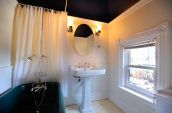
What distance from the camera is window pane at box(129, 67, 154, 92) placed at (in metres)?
1.94

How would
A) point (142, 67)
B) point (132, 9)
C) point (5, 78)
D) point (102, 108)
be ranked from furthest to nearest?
point (102, 108) → point (132, 9) → point (142, 67) → point (5, 78)

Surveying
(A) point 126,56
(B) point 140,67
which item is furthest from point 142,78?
(A) point 126,56

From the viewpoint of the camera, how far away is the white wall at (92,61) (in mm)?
2732

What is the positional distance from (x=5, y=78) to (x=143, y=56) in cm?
260

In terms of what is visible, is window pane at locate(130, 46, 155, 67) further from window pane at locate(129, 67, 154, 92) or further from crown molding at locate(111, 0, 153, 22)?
crown molding at locate(111, 0, 153, 22)

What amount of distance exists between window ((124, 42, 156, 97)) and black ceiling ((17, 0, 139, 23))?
102 cm

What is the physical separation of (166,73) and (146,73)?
523mm

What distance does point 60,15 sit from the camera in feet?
7.92

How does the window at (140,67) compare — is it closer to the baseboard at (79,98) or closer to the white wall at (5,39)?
the baseboard at (79,98)

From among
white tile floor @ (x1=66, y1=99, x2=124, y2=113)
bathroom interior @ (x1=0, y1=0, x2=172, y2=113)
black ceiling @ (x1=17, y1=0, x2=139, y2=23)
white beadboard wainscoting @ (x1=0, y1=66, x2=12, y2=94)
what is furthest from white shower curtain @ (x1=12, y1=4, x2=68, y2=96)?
white tile floor @ (x1=66, y1=99, x2=124, y2=113)

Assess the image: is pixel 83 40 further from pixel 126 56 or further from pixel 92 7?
pixel 126 56

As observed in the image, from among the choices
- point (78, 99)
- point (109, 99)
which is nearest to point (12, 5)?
point (78, 99)

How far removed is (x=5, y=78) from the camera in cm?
180

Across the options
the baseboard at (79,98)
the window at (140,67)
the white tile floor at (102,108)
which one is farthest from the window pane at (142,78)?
the baseboard at (79,98)
